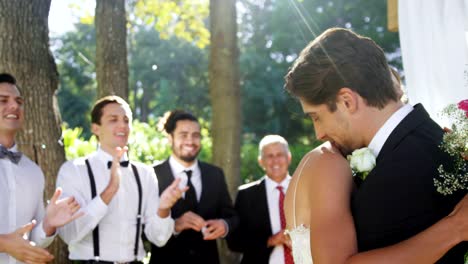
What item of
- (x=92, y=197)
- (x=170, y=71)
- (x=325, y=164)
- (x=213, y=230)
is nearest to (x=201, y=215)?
(x=213, y=230)

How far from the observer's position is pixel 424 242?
5.86ft

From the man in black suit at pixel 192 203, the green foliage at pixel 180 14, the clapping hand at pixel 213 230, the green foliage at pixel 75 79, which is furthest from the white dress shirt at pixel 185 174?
the green foliage at pixel 75 79

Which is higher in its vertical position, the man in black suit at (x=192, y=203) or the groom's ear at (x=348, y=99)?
the groom's ear at (x=348, y=99)

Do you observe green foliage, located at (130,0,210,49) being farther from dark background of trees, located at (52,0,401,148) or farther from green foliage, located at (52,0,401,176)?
dark background of trees, located at (52,0,401,148)

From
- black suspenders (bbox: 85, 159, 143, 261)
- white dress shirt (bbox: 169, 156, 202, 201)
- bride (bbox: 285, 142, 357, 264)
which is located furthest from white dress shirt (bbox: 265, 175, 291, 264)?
bride (bbox: 285, 142, 357, 264)

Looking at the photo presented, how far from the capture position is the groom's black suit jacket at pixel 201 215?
184 inches

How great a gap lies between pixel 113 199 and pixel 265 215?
57.3 inches

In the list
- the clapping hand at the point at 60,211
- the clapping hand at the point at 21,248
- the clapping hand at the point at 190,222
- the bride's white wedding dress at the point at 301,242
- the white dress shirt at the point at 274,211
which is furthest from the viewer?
the white dress shirt at the point at 274,211

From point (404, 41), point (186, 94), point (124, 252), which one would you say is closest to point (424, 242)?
point (404, 41)

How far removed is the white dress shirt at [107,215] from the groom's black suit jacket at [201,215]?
0.36 meters

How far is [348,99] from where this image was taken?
197cm

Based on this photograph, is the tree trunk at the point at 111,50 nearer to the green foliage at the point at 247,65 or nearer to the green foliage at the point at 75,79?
the green foliage at the point at 247,65

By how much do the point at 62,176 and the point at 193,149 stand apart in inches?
51.0

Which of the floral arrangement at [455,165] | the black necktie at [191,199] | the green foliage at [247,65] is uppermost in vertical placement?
the green foliage at [247,65]
